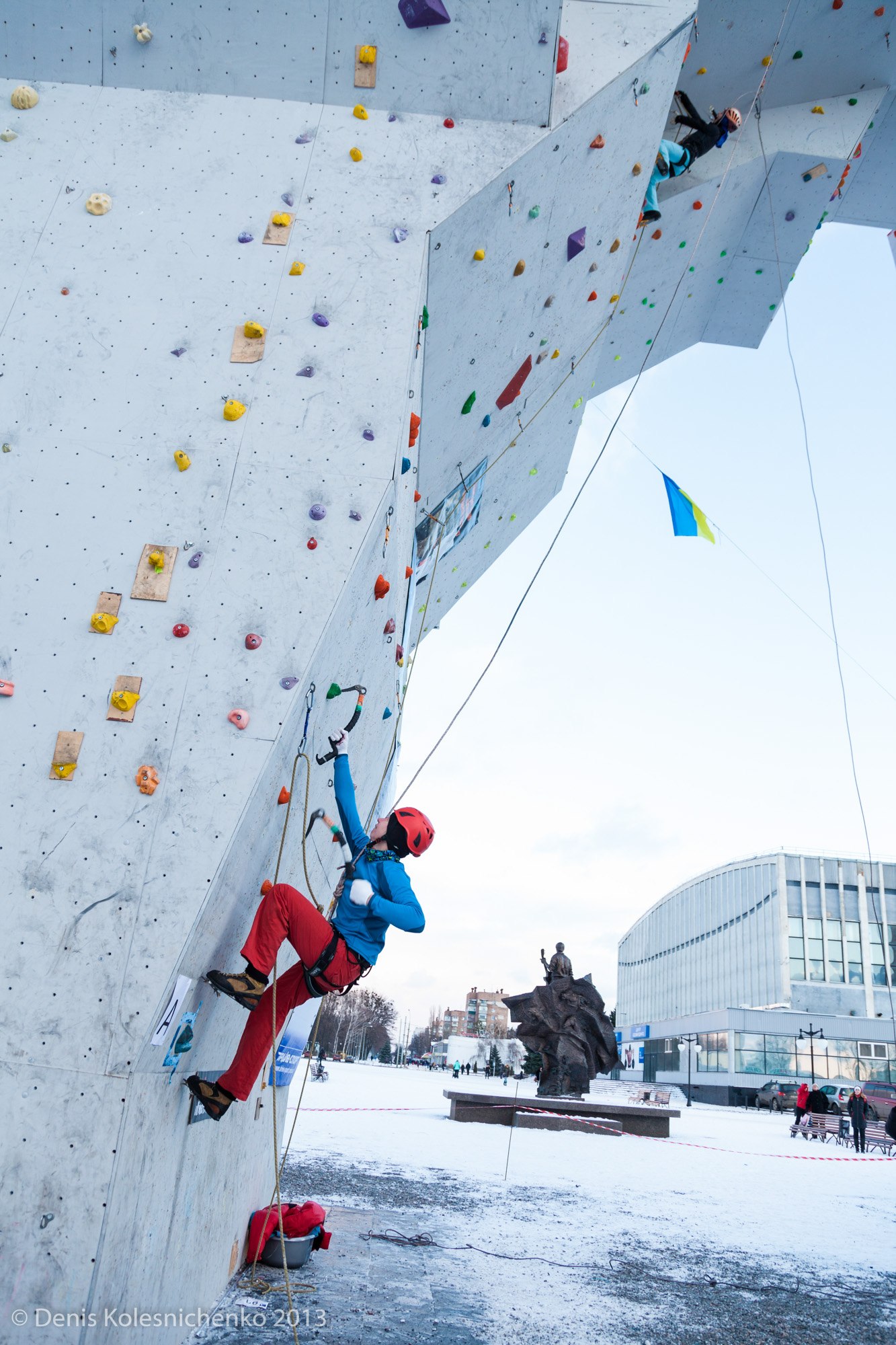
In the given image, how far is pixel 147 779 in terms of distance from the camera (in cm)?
274

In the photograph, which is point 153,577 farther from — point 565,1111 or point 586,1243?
point 565,1111

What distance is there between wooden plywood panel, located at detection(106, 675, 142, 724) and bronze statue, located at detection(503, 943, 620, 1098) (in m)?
11.5

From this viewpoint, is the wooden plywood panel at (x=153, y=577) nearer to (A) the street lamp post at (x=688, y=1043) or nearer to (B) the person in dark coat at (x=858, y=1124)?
(B) the person in dark coat at (x=858, y=1124)

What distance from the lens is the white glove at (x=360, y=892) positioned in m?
2.93

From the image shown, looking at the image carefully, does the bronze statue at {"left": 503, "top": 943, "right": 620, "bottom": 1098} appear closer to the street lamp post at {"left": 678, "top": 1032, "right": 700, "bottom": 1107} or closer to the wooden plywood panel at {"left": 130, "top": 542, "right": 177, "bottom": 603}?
the wooden plywood panel at {"left": 130, "top": 542, "right": 177, "bottom": 603}

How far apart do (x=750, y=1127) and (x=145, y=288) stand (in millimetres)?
19136

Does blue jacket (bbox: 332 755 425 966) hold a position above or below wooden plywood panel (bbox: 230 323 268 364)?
below

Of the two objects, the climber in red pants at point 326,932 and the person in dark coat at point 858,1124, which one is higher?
the climber in red pants at point 326,932

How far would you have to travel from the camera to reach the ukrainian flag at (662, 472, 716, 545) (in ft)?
18.9

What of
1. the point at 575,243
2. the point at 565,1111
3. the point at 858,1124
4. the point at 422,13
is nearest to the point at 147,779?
the point at 575,243

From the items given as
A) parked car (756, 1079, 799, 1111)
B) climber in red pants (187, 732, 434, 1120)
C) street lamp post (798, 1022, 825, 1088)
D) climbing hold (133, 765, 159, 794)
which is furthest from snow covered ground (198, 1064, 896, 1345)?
street lamp post (798, 1022, 825, 1088)

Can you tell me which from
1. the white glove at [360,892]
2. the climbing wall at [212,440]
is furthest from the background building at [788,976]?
the white glove at [360,892]

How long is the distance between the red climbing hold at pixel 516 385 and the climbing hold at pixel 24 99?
229 cm

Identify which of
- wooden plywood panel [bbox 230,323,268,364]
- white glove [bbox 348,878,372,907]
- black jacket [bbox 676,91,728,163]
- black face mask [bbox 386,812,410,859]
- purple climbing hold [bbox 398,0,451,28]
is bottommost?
white glove [bbox 348,878,372,907]
